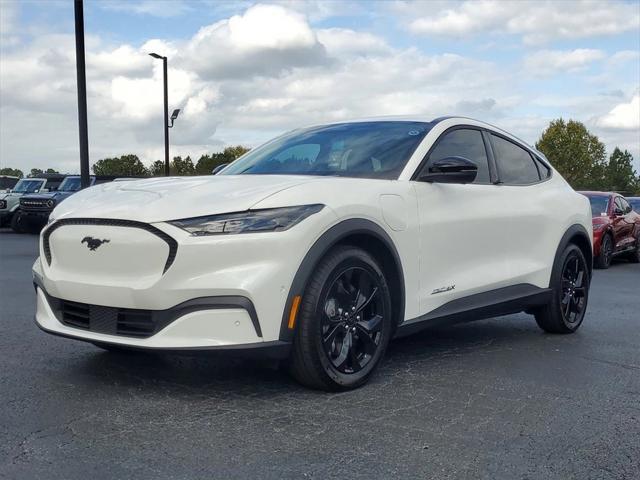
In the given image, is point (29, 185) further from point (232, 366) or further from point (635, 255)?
point (232, 366)

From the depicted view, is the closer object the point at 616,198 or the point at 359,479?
the point at 359,479

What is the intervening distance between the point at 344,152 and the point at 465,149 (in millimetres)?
989

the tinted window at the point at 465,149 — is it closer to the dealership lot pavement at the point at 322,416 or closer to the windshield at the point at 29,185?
the dealership lot pavement at the point at 322,416

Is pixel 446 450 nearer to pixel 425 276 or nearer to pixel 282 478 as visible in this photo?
pixel 282 478

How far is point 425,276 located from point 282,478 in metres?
2.10

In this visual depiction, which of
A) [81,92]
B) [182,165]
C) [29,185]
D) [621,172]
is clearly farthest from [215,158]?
[81,92]

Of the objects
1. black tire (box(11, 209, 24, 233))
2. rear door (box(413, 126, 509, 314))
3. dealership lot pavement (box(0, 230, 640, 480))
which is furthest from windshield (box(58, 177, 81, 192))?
rear door (box(413, 126, 509, 314))

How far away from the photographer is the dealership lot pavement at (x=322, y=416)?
3236 mm

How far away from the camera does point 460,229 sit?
5.17 metres

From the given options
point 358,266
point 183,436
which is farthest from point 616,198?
point 183,436

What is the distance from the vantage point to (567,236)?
6.49 m

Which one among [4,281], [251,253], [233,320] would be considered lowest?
[4,281]

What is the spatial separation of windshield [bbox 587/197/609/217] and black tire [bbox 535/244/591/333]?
8.97 meters

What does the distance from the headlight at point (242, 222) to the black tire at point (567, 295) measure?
120 inches
